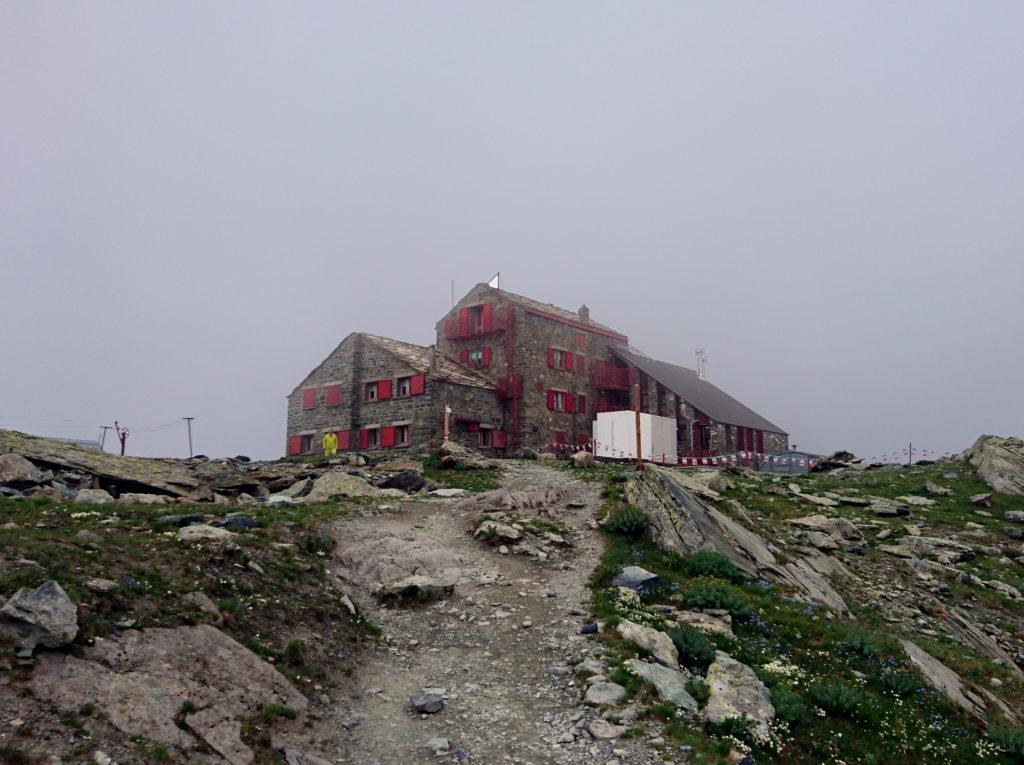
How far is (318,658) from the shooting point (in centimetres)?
1209

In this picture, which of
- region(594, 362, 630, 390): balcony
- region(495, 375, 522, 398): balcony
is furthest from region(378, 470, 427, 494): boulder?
region(594, 362, 630, 390): balcony

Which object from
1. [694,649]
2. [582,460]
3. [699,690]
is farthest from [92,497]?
[582,460]

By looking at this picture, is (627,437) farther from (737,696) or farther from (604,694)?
(604,694)

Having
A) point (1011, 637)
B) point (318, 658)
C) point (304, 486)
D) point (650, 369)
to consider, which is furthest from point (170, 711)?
point (650, 369)

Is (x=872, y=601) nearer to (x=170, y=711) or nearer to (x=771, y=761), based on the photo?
(x=771, y=761)

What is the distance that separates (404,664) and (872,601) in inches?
585

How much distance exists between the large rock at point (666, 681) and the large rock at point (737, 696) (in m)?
0.34

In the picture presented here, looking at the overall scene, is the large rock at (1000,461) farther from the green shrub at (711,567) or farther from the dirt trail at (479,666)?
the dirt trail at (479,666)

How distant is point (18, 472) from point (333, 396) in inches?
1099

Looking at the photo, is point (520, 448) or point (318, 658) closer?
point (318, 658)

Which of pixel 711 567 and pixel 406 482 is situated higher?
pixel 406 482

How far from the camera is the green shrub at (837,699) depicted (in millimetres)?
12164

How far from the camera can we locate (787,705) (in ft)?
38.3

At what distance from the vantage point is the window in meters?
45.0
